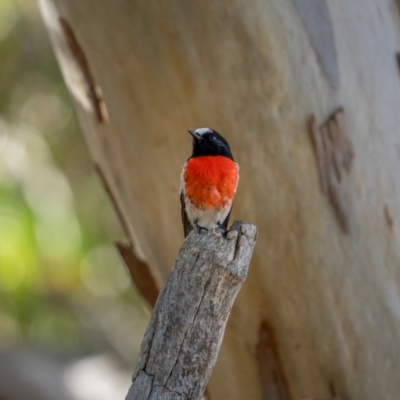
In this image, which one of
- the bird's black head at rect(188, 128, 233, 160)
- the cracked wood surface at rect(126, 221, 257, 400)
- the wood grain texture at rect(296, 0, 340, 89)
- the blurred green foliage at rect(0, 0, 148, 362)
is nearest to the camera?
the cracked wood surface at rect(126, 221, 257, 400)

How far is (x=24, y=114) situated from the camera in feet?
35.6

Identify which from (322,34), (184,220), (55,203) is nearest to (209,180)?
(184,220)

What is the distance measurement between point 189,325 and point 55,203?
7.87 meters

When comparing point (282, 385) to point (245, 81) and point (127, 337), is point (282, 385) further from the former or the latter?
point (127, 337)

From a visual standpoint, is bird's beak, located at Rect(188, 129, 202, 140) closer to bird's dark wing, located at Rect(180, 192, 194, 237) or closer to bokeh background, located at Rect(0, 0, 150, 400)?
bird's dark wing, located at Rect(180, 192, 194, 237)

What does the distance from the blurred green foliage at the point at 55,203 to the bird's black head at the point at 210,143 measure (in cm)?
510

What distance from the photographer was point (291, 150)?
4281mm

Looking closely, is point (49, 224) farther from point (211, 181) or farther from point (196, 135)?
point (211, 181)

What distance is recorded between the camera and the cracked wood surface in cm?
230

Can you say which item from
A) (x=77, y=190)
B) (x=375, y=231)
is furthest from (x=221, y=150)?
(x=77, y=190)

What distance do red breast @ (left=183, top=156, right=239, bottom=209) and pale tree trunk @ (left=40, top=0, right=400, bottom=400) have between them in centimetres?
28

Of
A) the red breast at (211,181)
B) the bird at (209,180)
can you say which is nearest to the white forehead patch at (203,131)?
the bird at (209,180)

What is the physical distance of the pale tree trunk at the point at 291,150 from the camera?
168 inches

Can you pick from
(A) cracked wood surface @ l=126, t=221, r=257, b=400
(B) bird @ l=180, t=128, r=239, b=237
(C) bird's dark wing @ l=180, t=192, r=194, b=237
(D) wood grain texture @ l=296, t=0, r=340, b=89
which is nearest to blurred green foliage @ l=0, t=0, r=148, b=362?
(C) bird's dark wing @ l=180, t=192, r=194, b=237
